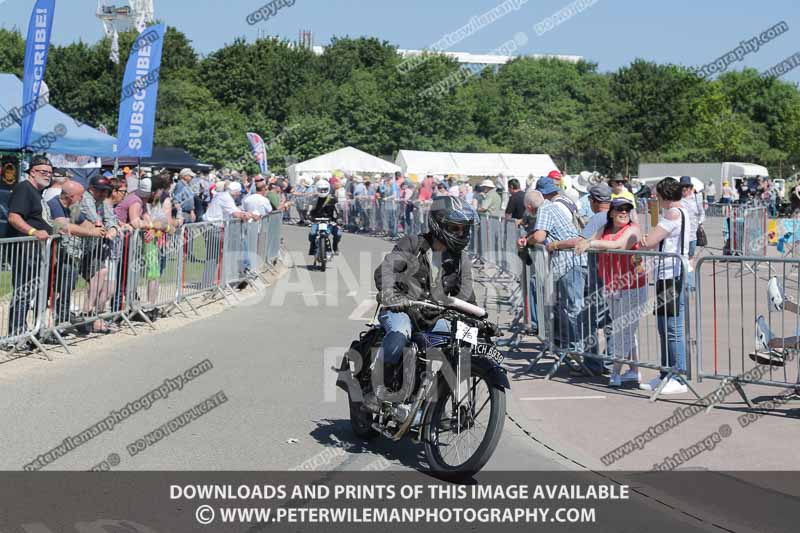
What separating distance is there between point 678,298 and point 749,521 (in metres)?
3.85

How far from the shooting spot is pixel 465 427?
644 centimetres

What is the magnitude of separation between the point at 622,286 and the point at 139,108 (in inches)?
648

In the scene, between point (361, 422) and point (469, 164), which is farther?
point (469, 164)

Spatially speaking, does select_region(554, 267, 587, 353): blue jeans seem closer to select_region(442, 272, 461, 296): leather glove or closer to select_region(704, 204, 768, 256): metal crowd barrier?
select_region(442, 272, 461, 296): leather glove

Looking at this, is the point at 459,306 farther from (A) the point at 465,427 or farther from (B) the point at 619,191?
(B) the point at 619,191

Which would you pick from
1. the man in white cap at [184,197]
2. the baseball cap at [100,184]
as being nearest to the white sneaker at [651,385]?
the baseball cap at [100,184]

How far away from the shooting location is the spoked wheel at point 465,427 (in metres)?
6.16

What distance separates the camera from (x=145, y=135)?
77.1 ft

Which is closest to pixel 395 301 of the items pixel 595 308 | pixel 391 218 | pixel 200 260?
pixel 595 308

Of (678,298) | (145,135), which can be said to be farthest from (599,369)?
(145,135)

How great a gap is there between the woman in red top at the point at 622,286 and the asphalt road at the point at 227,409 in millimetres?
1318

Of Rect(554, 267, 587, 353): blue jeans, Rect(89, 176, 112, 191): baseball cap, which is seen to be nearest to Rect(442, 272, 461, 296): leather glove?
Rect(554, 267, 587, 353): blue jeans

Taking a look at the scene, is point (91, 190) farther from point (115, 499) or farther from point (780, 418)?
point (780, 418)

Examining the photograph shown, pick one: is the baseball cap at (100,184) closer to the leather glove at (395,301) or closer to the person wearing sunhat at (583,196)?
the person wearing sunhat at (583,196)
